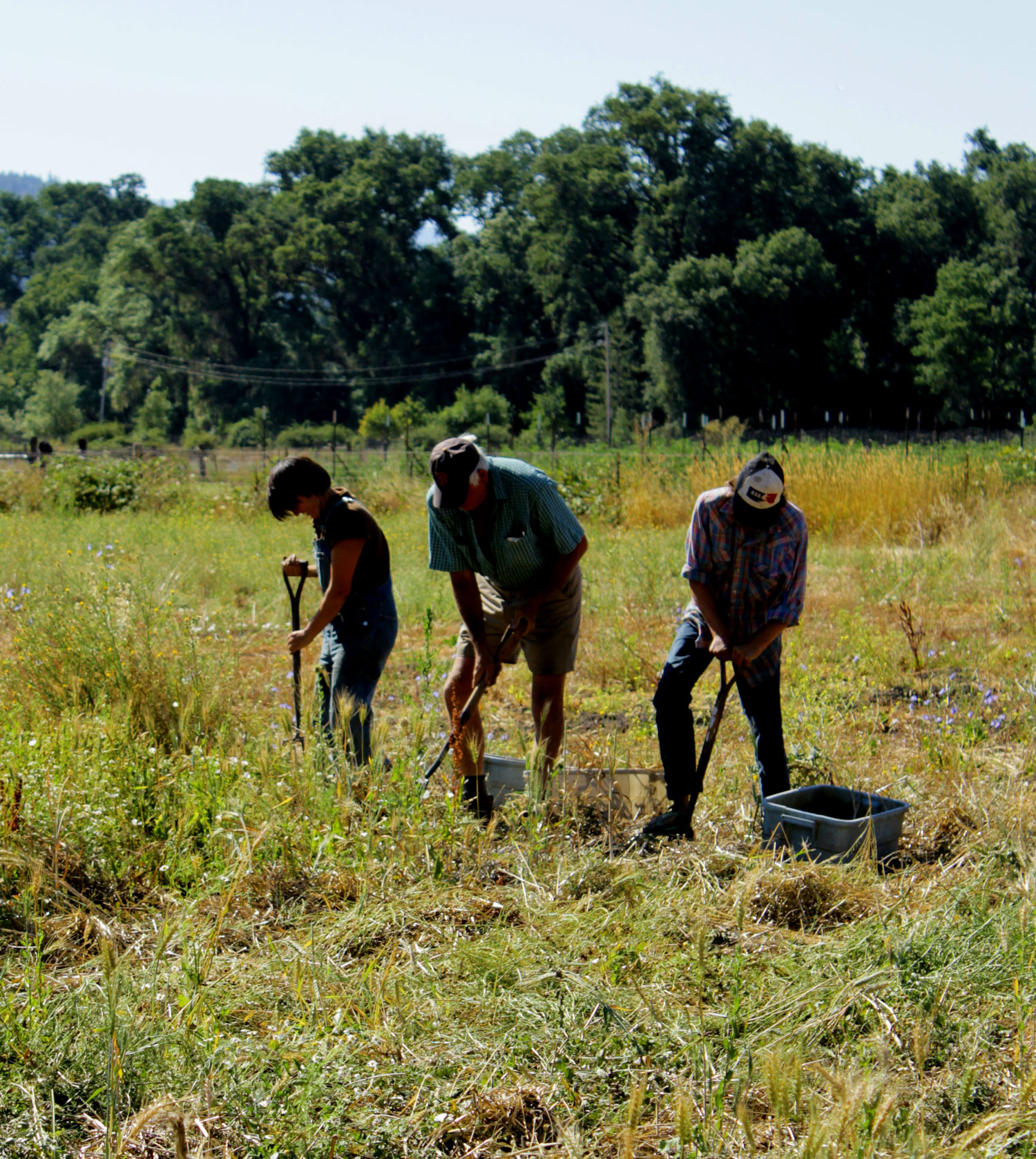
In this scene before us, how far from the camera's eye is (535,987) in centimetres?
277

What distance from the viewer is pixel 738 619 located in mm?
4238

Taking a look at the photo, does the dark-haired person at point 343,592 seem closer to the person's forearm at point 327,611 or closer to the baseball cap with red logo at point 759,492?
the person's forearm at point 327,611

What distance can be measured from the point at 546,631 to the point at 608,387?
4505 centimetres

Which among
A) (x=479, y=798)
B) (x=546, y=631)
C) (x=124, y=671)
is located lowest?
(x=479, y=798)

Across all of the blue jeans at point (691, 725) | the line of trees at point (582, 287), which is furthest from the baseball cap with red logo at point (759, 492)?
the line of trees at point (582, 287)

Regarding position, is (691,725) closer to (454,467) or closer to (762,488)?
(762,488)

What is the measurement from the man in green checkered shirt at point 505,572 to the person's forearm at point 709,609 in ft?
1.57

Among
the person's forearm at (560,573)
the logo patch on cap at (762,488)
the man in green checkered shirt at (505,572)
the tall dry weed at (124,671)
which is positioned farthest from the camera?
the tall dry weed at (124,671)

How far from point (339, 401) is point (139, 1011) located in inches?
2641

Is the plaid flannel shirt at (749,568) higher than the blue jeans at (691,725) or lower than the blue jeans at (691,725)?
higher

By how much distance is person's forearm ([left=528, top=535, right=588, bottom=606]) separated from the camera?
14.2 feet

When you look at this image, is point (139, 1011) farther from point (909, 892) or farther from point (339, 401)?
point (339, 401)

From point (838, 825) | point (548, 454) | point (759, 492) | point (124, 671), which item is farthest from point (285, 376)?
point (838, 825)

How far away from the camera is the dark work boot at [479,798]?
406 centimetres
